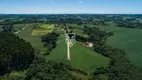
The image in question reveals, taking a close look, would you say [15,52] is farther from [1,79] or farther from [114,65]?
[114,65]

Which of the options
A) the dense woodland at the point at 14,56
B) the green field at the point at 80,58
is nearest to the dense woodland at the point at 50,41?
the green field at the point at 80,58

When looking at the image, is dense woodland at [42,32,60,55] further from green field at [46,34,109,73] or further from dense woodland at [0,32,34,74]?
dense woodland at [0,32,34,74]

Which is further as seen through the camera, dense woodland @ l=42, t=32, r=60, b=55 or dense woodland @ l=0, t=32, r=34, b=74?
dense woodland @ l=42, t=32, r=60, b=55

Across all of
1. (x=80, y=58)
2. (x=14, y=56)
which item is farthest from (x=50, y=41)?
(x=14, y=56)

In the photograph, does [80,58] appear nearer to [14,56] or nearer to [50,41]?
[14,56]

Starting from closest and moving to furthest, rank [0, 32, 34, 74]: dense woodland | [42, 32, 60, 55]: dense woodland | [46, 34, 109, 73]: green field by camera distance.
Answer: [0, 32, 34, 74]: dense woodland < [46, 34, 109, 73]: green field < [42, 32, 60, 55]: dense woodland

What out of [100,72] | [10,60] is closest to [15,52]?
[10,60]

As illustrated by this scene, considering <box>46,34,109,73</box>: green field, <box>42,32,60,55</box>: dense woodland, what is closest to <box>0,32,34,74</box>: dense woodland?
<box>46,34,109,73</box>: green field

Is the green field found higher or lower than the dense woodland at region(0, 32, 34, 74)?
lower

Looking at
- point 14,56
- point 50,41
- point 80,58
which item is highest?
point 14,56
